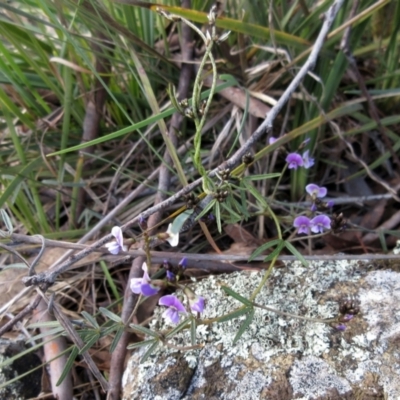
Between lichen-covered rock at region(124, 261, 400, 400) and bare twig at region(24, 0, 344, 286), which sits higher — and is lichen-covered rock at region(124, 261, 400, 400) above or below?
below

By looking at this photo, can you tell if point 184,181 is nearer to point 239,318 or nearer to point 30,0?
point 239,318

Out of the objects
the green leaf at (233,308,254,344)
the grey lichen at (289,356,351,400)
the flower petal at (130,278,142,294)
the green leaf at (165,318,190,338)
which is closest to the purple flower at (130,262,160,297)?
the flower petal at (130,278,142,294)

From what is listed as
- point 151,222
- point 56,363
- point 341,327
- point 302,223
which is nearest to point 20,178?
point 151,222

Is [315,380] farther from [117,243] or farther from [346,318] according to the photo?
[117,243]

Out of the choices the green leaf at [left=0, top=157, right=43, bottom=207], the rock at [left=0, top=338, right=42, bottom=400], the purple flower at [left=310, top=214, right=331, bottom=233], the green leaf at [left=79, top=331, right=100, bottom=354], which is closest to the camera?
the green leaf at [left=79, top=331, right=100, bottom=354]

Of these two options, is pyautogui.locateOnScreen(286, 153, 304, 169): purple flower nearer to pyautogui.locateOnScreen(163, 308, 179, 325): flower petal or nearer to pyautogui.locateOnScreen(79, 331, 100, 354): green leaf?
pyautogui.locateOnScreen(163, 308, 179, 325): flower petal

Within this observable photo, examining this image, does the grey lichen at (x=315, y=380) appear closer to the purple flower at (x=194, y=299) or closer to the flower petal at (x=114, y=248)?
the purple flower at (x=194, y=299)

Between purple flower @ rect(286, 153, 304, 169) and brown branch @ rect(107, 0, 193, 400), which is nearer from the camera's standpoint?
brown branch @ rect(107, 0, 193, 400)
